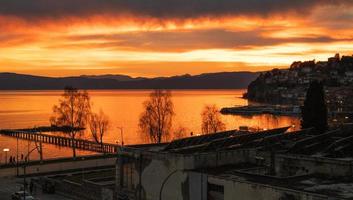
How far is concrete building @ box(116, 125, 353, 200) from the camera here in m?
27.3

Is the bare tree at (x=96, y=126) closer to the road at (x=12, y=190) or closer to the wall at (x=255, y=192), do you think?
the road at (x=12, y=190)

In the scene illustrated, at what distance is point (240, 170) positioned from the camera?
32.8 meters

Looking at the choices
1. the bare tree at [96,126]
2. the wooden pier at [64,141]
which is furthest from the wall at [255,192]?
the bare tree at [96,126]

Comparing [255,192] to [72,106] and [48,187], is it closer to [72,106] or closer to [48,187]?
[48,187]

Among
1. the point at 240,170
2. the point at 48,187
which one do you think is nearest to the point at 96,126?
the point at 48,187

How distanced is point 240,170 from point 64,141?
8254 cm

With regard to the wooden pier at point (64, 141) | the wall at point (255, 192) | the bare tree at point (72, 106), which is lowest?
the wooden pier at point (64, 141)

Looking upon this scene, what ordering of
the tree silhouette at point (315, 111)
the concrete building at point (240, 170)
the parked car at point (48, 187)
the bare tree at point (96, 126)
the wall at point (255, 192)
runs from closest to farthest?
1. the wall at point (255, 192)
2. the concrete building at point (240, 170)
3. the parked car at point (48, 187)
4. the tree silhouette at point (315, 111)
5. the bare tree at point (96, 126)

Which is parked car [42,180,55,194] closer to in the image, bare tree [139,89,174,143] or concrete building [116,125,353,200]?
concrete building [116,125,353,200]

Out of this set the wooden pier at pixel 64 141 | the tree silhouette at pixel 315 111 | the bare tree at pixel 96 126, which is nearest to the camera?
the tree silhouette at pixel 315 111

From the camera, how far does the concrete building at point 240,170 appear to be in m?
27.3

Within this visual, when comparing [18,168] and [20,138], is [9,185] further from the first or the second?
[20,138]

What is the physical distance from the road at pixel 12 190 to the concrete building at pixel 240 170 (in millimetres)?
9034

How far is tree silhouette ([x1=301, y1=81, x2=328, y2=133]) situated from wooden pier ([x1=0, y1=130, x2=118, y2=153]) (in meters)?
36.8
